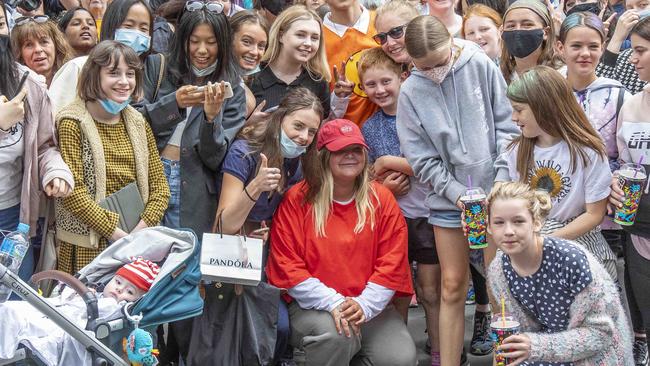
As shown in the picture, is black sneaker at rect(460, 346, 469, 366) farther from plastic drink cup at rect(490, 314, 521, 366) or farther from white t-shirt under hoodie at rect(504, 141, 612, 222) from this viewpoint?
plastic drink cup at rect(490, 314, 521, 366)

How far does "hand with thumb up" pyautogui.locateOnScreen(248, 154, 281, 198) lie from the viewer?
201 inches

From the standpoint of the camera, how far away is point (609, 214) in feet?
16.0

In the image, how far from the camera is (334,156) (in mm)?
5434

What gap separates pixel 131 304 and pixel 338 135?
58.9 inches

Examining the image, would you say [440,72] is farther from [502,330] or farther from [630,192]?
[502,330]

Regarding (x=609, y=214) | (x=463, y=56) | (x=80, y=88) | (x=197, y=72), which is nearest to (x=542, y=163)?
(x=609, y=214)

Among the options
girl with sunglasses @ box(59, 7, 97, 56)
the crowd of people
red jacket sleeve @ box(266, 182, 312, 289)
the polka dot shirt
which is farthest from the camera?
girl with sunglasses @ box(59, 7, 97, 56)

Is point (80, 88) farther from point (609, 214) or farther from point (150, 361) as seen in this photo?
point (609, 214)

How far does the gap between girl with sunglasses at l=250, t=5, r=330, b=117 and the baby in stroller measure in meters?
1.42

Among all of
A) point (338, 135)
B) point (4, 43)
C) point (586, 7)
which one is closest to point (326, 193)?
point (338, 135)

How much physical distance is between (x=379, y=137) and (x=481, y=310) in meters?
1.20

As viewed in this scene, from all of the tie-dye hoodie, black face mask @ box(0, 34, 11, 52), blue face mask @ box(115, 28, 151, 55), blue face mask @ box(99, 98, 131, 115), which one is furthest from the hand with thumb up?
the tie-dye hoodie

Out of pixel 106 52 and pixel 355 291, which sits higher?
pixel 106 52

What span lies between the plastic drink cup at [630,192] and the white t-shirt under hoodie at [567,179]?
0.35 feet
